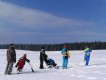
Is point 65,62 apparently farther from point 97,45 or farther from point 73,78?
point 97,45

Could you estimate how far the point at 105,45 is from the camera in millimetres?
97312

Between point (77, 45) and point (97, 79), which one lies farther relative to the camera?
point (77, 45)

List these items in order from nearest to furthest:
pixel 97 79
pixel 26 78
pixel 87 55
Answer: pixel 97 79 < pixel 26 78 < pixel 87 55

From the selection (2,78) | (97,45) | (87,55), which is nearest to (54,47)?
(97,45)

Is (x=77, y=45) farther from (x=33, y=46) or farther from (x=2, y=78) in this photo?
(x=2, y=78)

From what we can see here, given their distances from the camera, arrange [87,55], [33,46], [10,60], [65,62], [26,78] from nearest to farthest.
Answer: [26,78] < [10,60] < [65,62] < [87,55] < [33,46]

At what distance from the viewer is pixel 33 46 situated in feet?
337

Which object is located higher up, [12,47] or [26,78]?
[12,47]

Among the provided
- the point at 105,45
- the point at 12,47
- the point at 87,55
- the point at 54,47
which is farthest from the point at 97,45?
the point at 12,47

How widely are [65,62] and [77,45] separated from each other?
7788 cm

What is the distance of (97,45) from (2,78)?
81.0 meters

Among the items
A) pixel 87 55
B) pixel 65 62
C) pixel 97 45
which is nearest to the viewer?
pixel 65 62

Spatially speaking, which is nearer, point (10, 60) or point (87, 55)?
point (10, 60)

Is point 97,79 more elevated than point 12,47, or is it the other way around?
point 12,47
